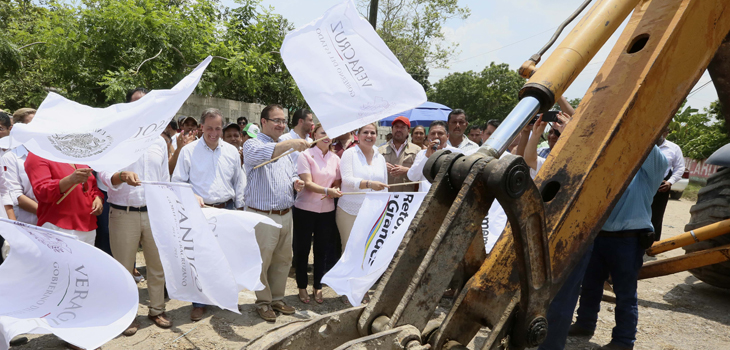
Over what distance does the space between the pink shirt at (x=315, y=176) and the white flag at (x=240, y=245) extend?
1176mm

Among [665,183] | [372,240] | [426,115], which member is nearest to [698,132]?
[426,115]

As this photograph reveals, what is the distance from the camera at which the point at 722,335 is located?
4.61 metres

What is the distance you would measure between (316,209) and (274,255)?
0.67 m

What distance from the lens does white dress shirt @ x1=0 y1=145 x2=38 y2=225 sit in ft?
13.3

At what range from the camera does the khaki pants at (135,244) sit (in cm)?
421

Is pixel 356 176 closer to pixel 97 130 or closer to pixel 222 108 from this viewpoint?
pixel 97 130

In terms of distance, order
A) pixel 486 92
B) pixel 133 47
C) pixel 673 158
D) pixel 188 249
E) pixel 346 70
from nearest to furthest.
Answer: pixel 188 249
pixel 346 70
pixel 673 158
pixel 133 47
pixel 486 92

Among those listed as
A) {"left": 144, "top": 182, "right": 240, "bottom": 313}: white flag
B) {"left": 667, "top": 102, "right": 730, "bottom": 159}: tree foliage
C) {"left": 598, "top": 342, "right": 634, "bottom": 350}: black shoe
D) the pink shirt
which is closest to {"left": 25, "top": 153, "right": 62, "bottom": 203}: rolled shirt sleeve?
{"left": 144, "top": 182, "right": 240, "bottom": 313}: white flag

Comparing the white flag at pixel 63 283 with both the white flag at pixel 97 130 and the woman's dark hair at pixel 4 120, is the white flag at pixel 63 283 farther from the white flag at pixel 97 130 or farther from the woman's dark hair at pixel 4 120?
the woman's dark hair at pixel 4 120

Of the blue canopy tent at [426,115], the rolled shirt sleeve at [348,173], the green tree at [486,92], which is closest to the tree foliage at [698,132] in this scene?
the blue canopy tent at [426,115]

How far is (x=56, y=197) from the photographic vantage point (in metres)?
3.79

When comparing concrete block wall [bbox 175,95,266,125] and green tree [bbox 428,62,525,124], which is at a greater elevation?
green tree [bbox 428,62,525,124]

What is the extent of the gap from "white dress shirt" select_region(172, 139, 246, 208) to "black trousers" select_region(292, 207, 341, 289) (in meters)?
0.86

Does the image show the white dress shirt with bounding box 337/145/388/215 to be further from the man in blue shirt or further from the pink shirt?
the man in blue shirt
